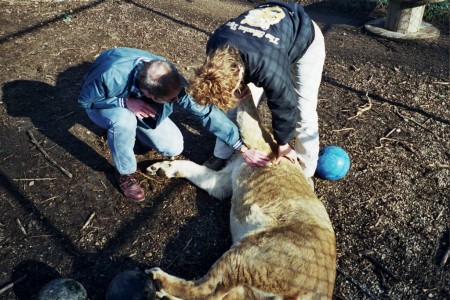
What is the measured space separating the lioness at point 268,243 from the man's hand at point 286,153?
2.3 inches

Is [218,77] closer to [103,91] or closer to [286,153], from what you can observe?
[103,91]

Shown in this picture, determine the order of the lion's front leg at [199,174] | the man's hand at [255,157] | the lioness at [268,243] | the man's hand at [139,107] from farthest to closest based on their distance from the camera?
1. the lion's front leg at [199,174]
2. the man's hand at [255,157]
3. the man's hand at [139,107]
4. the lioness at [268,243]

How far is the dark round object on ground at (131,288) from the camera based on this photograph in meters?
2.94

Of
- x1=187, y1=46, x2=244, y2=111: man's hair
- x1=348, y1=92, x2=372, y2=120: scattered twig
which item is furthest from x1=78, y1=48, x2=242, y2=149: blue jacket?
x1=348, y1=92, x2=372, y2=120: scattered twig

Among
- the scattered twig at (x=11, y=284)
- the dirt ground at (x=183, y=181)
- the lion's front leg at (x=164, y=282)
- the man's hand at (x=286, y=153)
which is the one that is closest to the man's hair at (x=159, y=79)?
the man's hand at (x=286, y=153)

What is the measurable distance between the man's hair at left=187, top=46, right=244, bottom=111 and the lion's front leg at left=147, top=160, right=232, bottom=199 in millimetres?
1440

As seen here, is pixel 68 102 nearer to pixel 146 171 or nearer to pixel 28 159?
pixel 28 159

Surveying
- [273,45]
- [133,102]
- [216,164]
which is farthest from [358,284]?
[133,102]

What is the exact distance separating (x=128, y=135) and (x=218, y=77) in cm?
132

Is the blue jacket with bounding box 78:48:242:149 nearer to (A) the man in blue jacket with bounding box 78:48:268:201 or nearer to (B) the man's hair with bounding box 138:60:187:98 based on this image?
(A) the man in blue jacket with bounding box 78:48:268:201

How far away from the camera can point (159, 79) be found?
125 inches

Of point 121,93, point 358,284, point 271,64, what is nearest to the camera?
point 271,64

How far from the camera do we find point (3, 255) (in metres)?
3.44

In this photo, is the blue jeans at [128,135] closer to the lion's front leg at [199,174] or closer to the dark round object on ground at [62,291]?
the lion's front leg at [199,174]
